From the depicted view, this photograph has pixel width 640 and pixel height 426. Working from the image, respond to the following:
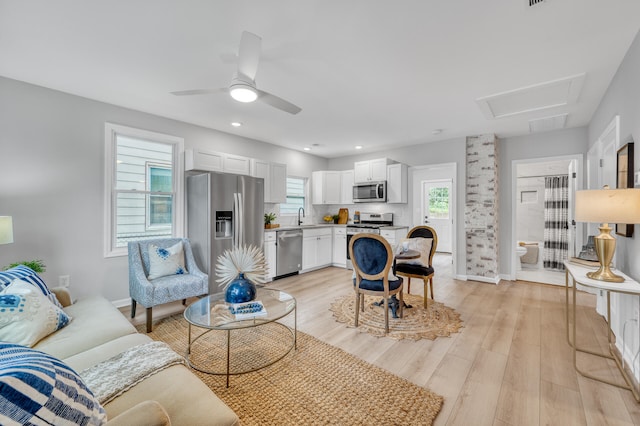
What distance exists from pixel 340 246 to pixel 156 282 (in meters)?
3.65

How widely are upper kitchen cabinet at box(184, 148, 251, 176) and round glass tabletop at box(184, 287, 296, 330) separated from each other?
7.29ft

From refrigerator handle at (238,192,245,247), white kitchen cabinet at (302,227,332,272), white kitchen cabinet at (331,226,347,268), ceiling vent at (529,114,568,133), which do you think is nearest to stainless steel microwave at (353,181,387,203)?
white kitchen cabinet at (331,226,347,268)

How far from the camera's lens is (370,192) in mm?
5688

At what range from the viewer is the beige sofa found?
97 centimetres

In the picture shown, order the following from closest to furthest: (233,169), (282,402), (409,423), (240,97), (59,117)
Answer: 1. (409,423)
2. (282,402)
3. (240,97)
4. (59,117)
5. (233,169)

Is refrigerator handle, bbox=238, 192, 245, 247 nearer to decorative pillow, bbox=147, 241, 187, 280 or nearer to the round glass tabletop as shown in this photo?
decorative pillow, bbox=147, 241, 187, 280

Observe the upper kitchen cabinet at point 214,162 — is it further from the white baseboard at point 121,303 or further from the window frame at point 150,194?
the white baseboard at point 121,303

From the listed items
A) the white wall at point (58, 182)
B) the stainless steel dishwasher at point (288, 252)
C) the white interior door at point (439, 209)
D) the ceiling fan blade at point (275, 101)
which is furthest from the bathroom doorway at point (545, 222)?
the white wall at point (58, 182)

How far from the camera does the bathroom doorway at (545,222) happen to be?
515 centimetres

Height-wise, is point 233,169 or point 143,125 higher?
point 143,125

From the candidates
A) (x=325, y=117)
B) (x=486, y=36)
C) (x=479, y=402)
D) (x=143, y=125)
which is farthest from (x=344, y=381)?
(x=143, y=125)

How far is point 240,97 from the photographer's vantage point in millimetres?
2236

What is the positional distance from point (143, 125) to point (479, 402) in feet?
15.1

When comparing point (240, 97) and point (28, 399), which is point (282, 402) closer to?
point (28, 399)
